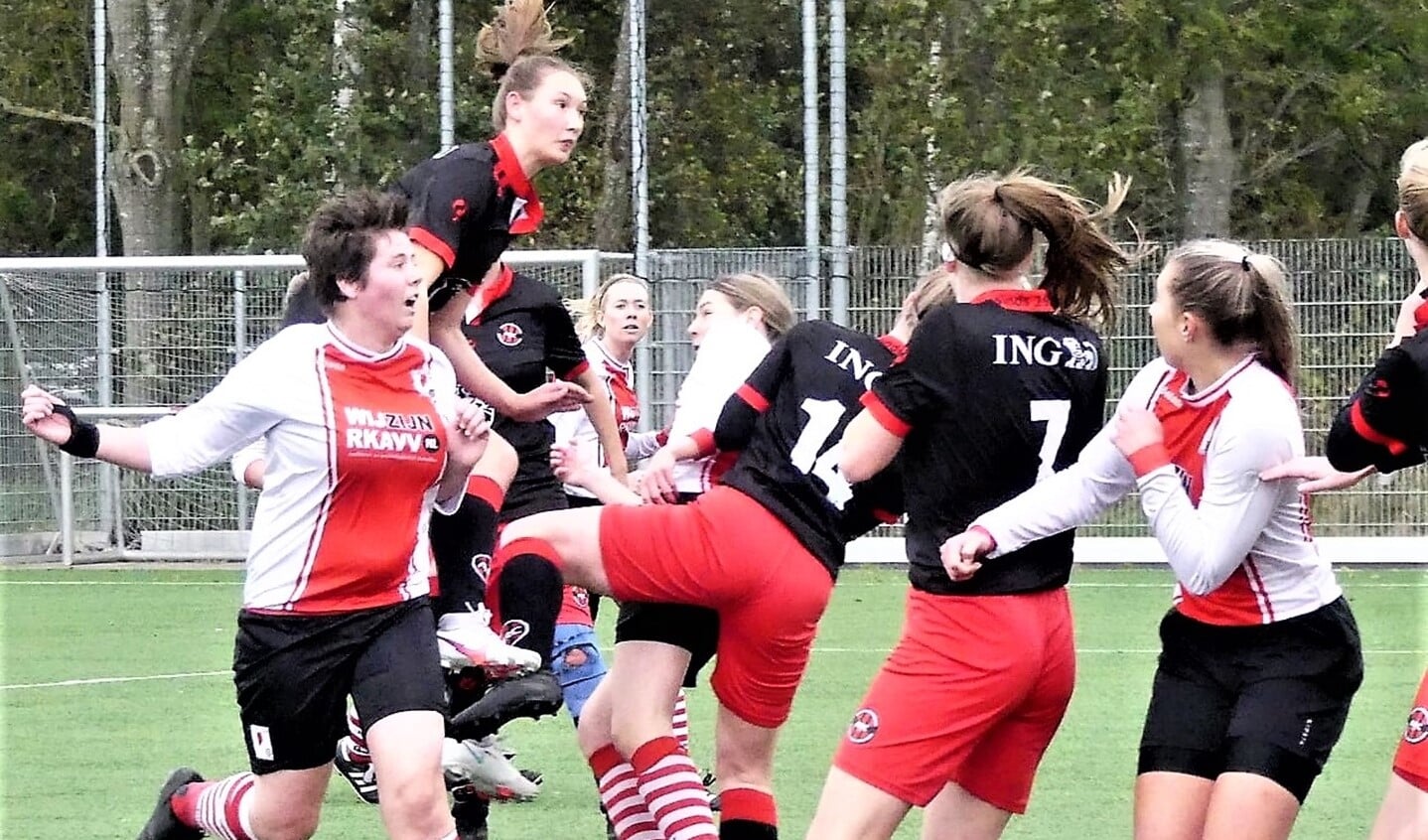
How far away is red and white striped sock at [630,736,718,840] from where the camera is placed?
5312 millimetres

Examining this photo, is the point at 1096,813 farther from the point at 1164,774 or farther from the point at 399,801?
the point at 399,801

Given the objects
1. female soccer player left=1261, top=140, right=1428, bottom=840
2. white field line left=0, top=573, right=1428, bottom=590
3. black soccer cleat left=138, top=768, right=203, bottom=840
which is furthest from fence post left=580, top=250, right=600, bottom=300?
female soccer player left=1261, top=140, right=1428, bottom=840

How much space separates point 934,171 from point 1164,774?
629 inches

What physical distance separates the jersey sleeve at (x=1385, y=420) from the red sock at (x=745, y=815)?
1810mm

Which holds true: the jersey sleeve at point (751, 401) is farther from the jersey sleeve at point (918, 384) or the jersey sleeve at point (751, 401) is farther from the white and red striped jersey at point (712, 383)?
the jersey sleeve at point (918, 384)

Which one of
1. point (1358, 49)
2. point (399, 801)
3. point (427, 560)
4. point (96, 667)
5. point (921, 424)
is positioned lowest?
point (96, 667)

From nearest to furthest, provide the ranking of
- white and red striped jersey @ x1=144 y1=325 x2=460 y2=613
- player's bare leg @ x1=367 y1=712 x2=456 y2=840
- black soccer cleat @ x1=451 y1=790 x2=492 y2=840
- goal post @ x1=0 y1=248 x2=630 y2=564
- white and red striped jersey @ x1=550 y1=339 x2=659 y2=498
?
player's bare leg @ x1=367 y1=712 x2=456 y2=840, white and red striped jersey @ x1=144 y1=325 x2=460 y2=613, black soccer cleat @ x1=451 y1=790 x2=492 y2=840, white and red striped jersey @ x1=550 y1=339 x2=659 y2=498, goal post @ x1=0 y1=248 x2=630 y2=564

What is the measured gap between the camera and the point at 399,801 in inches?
189

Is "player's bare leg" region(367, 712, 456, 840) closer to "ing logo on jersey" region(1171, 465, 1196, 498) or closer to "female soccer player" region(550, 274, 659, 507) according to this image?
"ing logo on jersey" region(1171, 465, 1196, 498)

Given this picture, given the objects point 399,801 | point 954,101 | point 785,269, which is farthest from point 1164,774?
point 954,101

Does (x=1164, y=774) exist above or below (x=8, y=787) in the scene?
above

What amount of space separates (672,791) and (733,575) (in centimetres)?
54

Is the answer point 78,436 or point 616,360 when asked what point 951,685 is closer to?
point 78,436

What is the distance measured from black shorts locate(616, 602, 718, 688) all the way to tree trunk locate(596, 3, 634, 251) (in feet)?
53.0
